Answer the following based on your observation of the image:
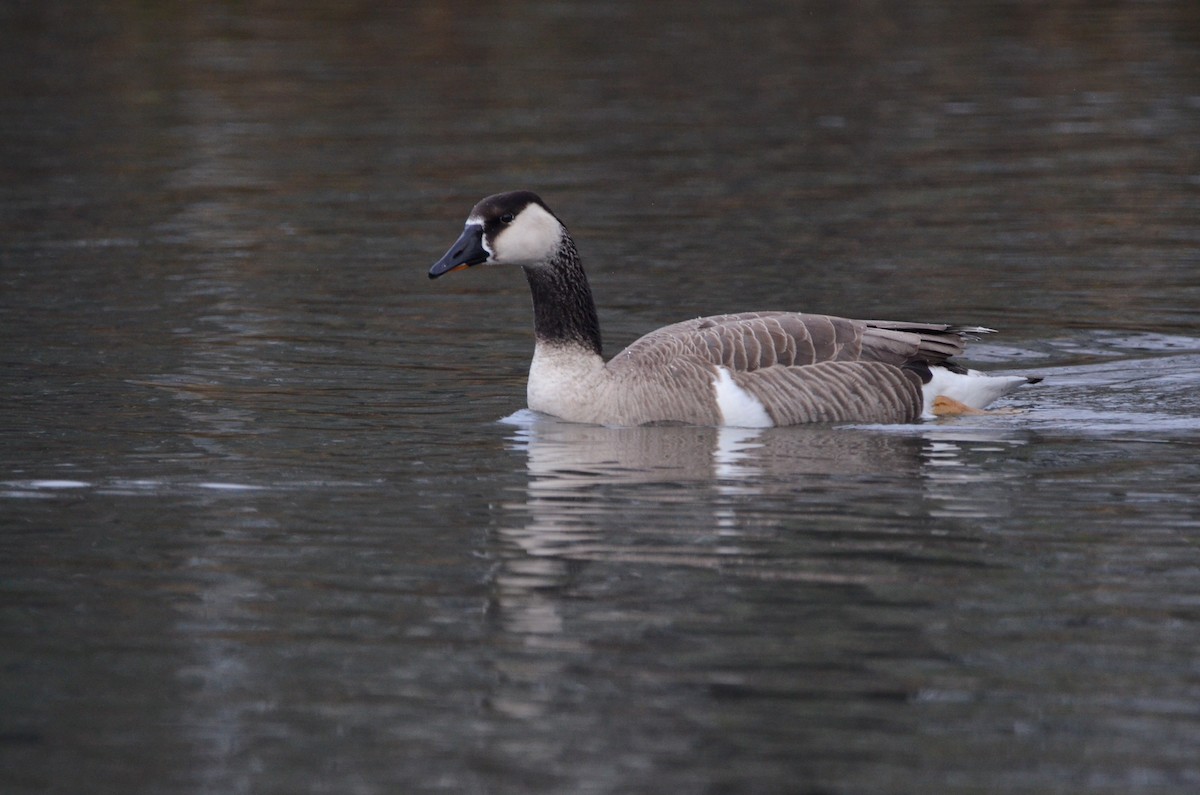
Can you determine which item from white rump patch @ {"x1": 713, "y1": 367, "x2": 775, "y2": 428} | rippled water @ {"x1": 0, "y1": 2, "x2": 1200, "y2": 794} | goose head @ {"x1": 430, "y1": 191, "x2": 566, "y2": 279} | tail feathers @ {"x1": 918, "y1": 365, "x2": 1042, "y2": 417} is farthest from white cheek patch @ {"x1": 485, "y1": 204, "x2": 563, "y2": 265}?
tail feathers @ {"x1": 918, "y1": 365, "x2": 1042, "y2": 417}

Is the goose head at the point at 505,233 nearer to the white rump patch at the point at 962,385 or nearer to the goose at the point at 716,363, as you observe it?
the goose at the point at 716,363

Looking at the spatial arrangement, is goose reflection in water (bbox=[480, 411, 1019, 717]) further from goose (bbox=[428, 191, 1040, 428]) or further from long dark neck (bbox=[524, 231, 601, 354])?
long dark neck (bbox=[524, 231, 601, 354])

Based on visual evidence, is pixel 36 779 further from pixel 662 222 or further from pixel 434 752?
pixel 662 222

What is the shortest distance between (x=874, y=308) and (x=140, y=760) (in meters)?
9.74

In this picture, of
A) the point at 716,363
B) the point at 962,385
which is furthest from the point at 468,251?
the point at 962,385

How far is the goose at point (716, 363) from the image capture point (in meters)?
11.2

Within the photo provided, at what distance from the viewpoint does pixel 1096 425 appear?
11.3 metres

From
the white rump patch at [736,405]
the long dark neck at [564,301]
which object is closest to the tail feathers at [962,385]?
the white rump patch at [736,405]

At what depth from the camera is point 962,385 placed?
1168 cm

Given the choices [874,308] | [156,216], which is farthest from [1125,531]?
[156,216]

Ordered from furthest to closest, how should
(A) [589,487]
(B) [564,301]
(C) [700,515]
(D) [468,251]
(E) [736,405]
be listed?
(B) [564,301] → (D) [468,251] → (E) [736,405] → (A) [589,487] → (C) [700,515]

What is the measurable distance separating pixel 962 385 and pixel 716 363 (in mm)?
1639

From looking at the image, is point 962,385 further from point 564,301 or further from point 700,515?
point 700,515

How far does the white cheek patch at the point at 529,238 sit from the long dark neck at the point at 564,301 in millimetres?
67
